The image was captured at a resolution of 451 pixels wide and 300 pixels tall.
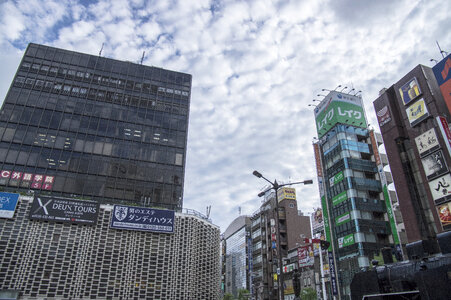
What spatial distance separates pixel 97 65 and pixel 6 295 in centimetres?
3995

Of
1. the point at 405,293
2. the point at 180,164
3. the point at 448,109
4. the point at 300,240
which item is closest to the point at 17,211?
the point at 180,164

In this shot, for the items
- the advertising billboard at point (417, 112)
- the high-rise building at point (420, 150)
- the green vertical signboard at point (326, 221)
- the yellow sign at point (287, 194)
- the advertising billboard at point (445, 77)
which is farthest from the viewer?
the yellow sign at point (287, 194)

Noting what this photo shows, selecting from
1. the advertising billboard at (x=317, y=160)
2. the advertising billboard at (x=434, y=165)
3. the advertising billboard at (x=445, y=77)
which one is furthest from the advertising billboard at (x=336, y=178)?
the advertising billboard at (x=445, y=77)

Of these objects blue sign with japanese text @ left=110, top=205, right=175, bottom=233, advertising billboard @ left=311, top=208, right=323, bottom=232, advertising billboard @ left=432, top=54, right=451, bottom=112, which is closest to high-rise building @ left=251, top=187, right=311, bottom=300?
advertising billboard @ left=311, top=208, right=323, bottom=232

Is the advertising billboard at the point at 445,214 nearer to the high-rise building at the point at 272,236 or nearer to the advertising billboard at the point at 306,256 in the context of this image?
the advertising billboard at the point at 306,256

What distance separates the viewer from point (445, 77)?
130ft

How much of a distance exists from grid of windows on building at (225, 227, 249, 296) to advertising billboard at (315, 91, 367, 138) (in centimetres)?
4793

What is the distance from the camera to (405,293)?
914cm

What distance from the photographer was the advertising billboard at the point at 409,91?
147 ft

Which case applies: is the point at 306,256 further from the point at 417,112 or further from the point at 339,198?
the point at 417,112

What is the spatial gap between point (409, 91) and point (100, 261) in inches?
1895

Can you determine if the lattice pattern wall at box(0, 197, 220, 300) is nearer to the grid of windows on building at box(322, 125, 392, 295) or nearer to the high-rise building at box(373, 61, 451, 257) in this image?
the grid of windows on building at box(322, 125, 392, 295)

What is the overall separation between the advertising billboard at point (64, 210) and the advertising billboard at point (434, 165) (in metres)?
43.2

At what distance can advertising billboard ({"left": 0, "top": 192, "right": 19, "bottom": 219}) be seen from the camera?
117 feet
